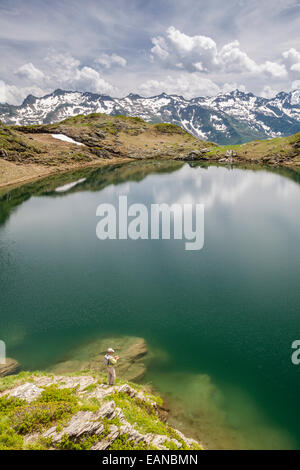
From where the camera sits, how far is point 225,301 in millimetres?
36094

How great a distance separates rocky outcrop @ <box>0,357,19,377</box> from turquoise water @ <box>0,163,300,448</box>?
0.78 m

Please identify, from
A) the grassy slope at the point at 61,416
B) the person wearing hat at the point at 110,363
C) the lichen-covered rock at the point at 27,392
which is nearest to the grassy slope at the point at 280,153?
the person wearing hat at the point at 110,363

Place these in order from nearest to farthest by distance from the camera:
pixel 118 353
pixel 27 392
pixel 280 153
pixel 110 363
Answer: pixel 27 392 → pixel 110 363 → pixel 118 353 → pixel 280 153

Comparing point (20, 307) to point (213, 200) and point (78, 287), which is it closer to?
point (78, 287)

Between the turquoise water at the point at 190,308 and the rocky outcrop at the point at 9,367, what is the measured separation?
78 cm

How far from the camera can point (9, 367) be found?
86.9ft

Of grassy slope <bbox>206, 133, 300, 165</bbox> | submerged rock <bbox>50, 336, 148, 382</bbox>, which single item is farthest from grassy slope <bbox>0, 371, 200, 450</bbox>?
grassy slope <bbox>206, 133, 300, 165</bbox>

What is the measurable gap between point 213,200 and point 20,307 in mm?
71209

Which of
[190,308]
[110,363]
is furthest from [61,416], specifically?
[190,308]

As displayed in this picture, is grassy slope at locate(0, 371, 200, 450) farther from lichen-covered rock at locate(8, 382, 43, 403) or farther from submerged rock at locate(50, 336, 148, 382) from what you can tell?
Result: submerged rock at locate(50, 336, 148, 382)

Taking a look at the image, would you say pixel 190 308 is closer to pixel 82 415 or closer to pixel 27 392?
pixel 82 415

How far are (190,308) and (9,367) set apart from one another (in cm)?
2065

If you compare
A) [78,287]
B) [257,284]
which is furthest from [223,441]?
[78,287]

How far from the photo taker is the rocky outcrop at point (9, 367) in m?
25.8
